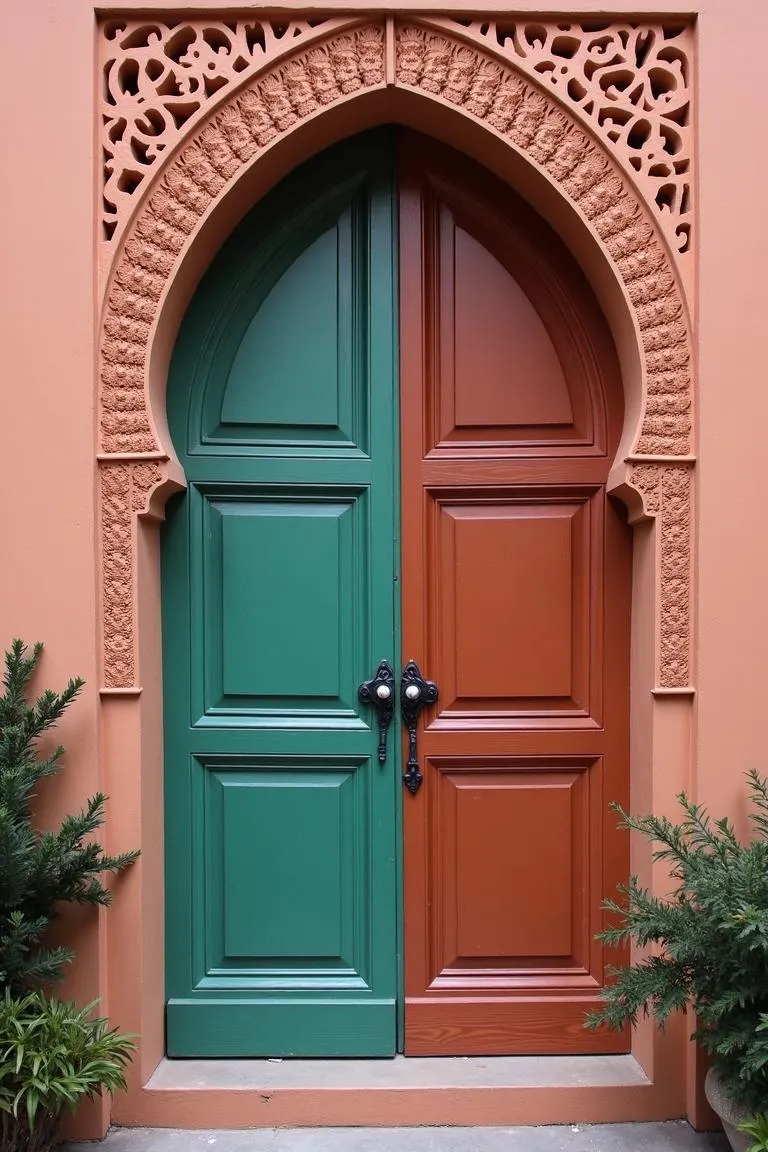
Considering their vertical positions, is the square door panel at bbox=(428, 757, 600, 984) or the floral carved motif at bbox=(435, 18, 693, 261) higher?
the floral carved motif at bbox=(435, 18, 693, 261)

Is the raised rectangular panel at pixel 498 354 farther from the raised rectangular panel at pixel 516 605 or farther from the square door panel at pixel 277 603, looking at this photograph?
the square door panel at pixel 277 603

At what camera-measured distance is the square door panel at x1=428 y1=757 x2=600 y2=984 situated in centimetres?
305

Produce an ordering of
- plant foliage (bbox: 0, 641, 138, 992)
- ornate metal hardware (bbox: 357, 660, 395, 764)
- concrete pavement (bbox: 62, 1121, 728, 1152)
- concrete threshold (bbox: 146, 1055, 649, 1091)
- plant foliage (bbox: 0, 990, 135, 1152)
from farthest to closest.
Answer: ornate metal hardware (bbox: 357, 660, 395, 764), concrete threshold (bbox: 146, 1055, 649, 1091), concrete pavement (bbox: 62, 1121, 728, 1152), plant foliage (bbox: 0, 641, 138, 992), plant foliage (bbox: 0, 990, 135, 1152)

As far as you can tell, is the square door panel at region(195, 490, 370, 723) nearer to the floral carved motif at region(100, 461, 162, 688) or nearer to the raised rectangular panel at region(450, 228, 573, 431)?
A: the floral carved motif at region(100, 461, 162, 688)

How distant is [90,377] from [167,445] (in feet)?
0.99

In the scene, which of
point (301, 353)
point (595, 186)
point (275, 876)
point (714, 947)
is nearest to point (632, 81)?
point (595, 186)

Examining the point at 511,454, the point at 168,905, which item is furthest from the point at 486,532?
the point at 168,905

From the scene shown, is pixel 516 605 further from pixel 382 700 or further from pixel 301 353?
pixel 301 353

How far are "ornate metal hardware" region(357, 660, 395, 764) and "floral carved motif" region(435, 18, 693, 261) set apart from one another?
162 centimetres

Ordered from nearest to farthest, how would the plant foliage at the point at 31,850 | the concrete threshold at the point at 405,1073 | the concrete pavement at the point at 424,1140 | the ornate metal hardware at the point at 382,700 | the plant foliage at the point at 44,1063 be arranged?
the plant foliage at the point at 44,1063
the plant foliage at the point at 31,850
the concrete pavement at the point at 424,1140
the concrete threshold at the point at 405,1073
the ornate metal hardware at the point at 382,700

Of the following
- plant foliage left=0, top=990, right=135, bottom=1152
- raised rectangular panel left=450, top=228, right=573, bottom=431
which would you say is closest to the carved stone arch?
raised rectangular panel left=450, top=228, right=573, bottom=431

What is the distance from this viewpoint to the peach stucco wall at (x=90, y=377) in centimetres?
271

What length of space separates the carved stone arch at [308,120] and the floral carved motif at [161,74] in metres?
→ 0.05

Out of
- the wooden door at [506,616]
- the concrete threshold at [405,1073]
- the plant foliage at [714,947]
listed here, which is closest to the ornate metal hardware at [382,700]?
the wooden door at [506,616]
